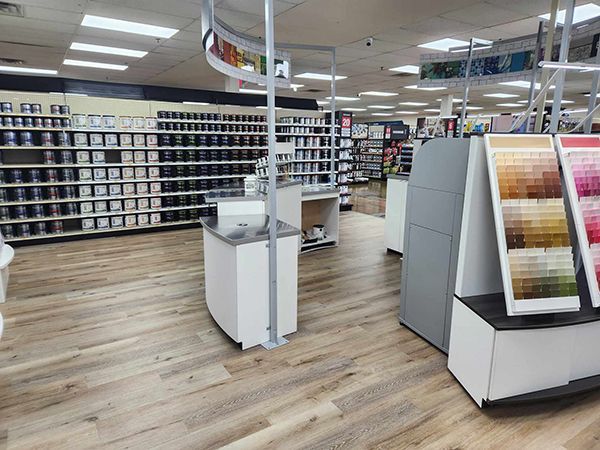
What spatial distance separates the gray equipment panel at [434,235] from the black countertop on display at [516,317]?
35 centimetres

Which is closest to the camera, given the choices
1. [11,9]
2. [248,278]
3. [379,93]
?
[248,278]

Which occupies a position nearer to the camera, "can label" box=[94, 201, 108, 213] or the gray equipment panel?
the gray equipment panel

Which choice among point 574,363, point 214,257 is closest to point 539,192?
point 574,363

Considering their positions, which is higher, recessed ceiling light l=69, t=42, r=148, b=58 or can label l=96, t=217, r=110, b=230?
recessed ceiling light l=69, t=42, r=148, b=58

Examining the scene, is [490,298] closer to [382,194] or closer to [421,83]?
[421,83]

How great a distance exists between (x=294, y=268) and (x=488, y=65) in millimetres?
3838

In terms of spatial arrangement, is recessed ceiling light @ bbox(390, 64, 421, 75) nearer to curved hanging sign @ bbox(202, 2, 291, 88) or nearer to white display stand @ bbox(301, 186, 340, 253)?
white display stand @ bbox(301, 186, 340, 253)

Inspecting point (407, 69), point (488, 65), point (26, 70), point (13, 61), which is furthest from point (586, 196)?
point (26, 70)

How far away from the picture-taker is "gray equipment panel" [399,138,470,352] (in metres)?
2.70

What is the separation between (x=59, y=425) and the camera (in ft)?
7.15

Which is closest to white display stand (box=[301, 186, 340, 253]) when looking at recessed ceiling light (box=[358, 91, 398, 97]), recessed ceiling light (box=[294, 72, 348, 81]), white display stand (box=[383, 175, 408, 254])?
white display stand (box=[383, 175, 408, 254])

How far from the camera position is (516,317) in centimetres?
225

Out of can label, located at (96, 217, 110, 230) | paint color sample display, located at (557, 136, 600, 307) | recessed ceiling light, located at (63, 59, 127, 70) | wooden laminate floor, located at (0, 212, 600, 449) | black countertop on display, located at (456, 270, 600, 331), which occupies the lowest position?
wooden laminate floor, located at (0, 212, 600, 449)

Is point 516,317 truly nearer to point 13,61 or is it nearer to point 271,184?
point 271,184
